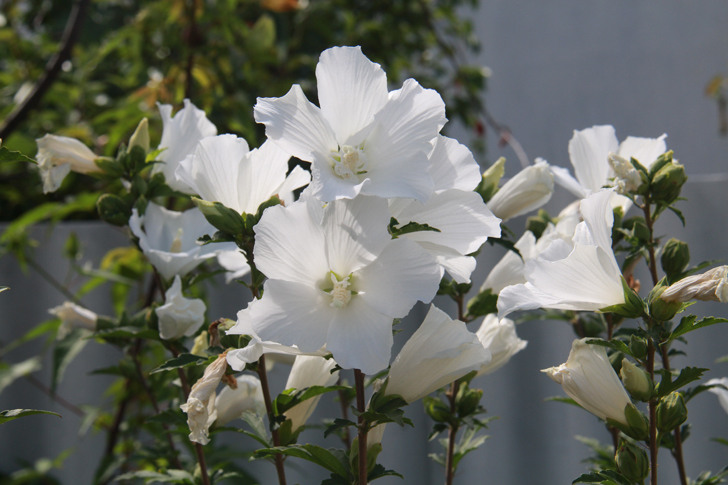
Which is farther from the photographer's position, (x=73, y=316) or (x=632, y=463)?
(x=73, y=316)

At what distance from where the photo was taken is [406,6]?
79.4 inches

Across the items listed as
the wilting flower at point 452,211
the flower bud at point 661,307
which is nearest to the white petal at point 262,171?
the wilting flower at point 452,211

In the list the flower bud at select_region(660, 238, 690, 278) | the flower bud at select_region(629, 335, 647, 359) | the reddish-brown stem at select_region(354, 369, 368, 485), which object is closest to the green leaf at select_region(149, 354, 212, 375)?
the reddish-brown stem at select_region(354, 369, 368, 485)

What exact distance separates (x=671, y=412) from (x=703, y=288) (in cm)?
13

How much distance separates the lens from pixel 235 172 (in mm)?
492

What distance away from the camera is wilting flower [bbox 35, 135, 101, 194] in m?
0.63

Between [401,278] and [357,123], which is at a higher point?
[357,123]

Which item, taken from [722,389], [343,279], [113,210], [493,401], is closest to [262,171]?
[343,279]

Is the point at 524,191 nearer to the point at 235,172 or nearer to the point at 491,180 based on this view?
the point at 491,180

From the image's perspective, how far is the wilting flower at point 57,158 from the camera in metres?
0.63

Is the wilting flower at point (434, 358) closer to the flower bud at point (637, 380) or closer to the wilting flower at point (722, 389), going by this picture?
the flower bud at point (637, 380)

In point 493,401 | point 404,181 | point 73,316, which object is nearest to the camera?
point 404,181

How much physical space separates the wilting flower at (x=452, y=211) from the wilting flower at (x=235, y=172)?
0.11 m

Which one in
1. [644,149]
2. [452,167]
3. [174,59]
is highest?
[174,59]
